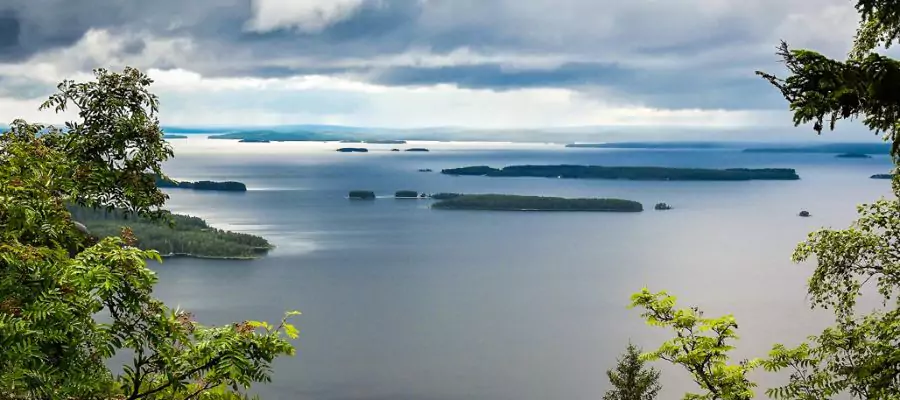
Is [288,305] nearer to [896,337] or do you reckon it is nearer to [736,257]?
[736,257]

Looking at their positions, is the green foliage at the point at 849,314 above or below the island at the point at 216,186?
above

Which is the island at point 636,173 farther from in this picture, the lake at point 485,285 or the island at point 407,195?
the island at point 407,195

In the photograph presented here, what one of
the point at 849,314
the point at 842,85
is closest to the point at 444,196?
the point at 849,314

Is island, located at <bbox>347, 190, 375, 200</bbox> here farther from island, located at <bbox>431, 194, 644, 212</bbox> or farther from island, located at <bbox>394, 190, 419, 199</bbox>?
island, located at <bbox>431, 194, 644, 212</bbox>

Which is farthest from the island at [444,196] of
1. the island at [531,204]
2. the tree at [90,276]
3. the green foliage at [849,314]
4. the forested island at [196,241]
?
the tree at [90,276]

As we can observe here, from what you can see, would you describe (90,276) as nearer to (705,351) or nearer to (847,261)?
(705,351)

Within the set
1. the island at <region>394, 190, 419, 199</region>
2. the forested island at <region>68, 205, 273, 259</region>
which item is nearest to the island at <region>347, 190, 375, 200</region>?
the island at <region>394, 190, 419, 199</region>
